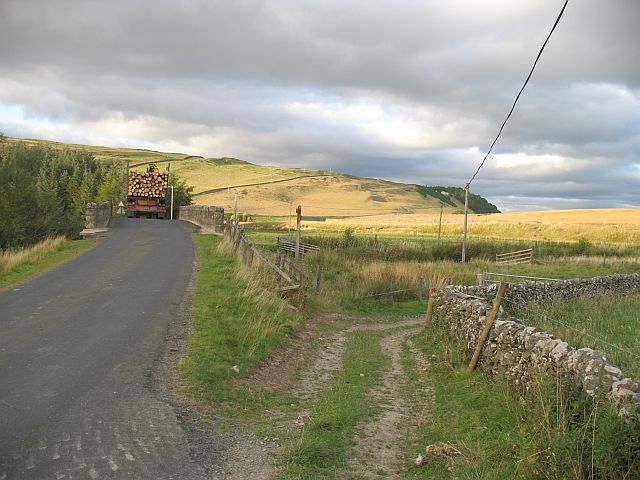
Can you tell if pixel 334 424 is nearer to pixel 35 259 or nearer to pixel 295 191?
pixel 35 259

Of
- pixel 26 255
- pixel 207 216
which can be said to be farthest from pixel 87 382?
pixel 207 216

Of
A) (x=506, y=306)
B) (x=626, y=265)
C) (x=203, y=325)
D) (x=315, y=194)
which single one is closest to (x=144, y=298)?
(x=203, y=325)

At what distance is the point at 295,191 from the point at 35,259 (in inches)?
4994

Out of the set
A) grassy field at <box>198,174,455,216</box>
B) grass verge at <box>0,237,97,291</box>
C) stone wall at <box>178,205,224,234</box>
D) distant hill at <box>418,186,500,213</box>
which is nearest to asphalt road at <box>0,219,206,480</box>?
grass verge at <box>0,237,97,291</box>

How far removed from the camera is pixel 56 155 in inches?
3088

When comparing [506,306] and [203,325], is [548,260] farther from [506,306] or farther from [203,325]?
[203,325]

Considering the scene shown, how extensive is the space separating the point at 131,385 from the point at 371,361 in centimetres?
647

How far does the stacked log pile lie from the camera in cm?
4775

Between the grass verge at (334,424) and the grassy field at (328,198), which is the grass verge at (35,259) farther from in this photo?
the grassy field at (328,198)

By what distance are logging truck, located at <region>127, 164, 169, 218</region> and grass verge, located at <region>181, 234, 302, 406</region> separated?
100 ft

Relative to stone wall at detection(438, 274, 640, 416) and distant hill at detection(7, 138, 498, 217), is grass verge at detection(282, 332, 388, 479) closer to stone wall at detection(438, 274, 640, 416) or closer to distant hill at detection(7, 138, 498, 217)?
stone wall at detection(438, 274, 640, 416)

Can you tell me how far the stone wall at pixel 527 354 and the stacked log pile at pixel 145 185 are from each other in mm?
35720

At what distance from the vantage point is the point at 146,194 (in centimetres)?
4806

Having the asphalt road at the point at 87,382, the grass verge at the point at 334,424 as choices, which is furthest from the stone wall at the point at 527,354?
the asphalt road at the point at 87,382
